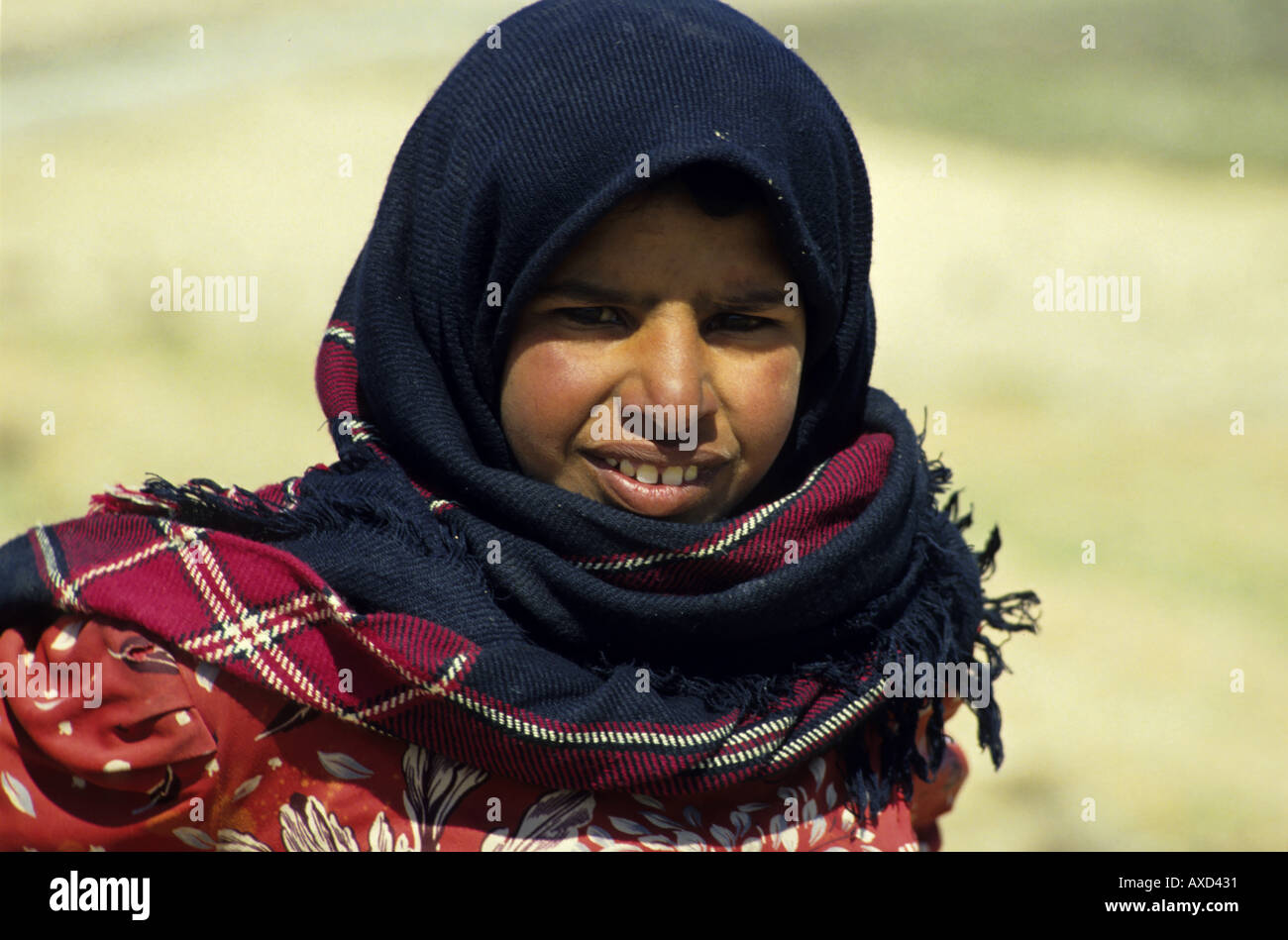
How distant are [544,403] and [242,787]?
1.99 ft

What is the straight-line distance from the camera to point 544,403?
177 centimetres

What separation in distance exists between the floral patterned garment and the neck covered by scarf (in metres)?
0.05

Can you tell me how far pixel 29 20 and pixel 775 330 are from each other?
17.1 meters

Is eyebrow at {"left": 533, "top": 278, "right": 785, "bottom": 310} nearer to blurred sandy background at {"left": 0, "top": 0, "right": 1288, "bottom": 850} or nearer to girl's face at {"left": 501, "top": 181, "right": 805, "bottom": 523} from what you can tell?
girl's face at {"left": 501, "top": 181, "right": 805, "bottom": 523}

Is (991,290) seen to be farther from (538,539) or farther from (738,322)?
(538,539)

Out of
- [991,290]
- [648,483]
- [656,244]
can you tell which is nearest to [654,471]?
[648,483]

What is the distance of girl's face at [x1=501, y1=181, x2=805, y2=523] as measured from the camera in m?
Answer: 1.72

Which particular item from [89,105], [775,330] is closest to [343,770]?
[775,330]

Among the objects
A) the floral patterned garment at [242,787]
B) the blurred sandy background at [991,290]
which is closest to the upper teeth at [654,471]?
the floral patterned garment at [242,787]

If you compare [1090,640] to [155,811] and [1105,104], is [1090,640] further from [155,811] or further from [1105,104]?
[1105,104]

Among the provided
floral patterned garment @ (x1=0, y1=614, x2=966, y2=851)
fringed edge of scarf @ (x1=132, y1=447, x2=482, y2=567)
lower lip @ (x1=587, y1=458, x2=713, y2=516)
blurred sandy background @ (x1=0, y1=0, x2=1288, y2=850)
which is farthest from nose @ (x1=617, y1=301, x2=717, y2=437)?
blurred sandy background @ (x1=0, y1=0, x2=1288, y2=850)

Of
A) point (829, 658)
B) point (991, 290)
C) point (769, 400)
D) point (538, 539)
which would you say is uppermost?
point (991, 290)

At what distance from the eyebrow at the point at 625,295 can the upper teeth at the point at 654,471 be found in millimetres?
210

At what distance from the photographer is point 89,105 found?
14875 millimetres
